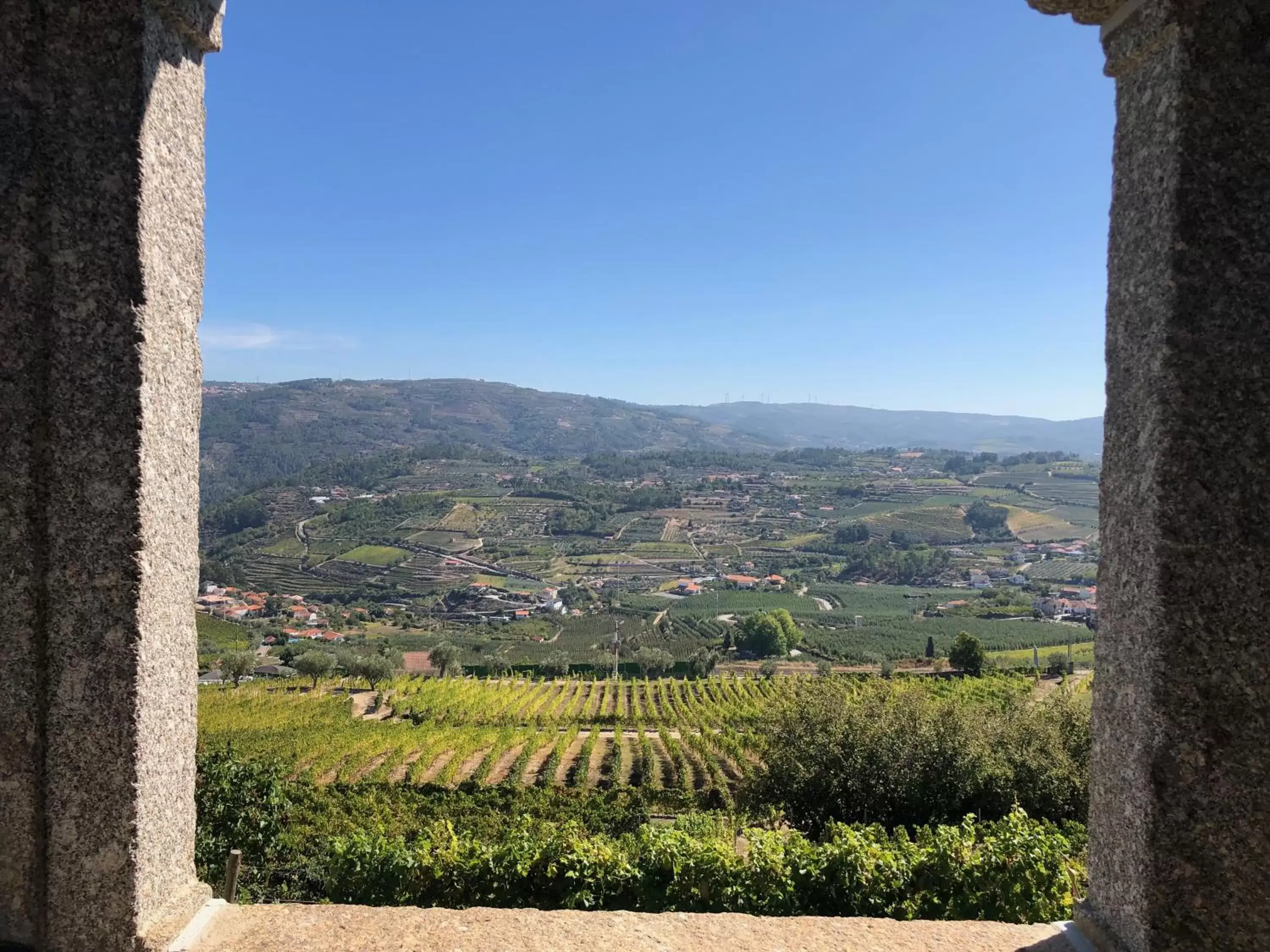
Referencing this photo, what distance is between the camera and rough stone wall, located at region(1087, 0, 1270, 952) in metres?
2.03

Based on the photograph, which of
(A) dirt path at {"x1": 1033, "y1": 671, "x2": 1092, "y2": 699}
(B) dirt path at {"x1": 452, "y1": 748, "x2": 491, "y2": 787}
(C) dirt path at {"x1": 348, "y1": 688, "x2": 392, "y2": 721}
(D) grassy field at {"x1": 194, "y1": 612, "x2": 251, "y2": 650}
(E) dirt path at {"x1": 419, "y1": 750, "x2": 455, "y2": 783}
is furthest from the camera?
(D) grassy field at {"x1": 194, "y1": 612, "x2": 251, "y2": 650}

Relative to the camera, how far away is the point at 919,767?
11.4 meters

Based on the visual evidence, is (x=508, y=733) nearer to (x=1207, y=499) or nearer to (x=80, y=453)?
(x=80, y=453)

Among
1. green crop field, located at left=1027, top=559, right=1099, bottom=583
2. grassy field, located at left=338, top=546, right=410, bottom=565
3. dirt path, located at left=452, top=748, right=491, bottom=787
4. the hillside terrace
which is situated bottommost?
grassy field, located at left=338, top=546, right=410, bottom=565

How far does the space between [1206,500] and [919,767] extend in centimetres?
1080

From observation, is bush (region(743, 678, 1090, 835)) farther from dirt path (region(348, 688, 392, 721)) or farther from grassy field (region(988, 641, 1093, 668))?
grassy field (region(988, 641, 1093, 668))

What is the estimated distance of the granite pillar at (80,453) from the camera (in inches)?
89.0

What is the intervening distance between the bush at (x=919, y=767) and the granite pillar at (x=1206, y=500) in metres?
9.97

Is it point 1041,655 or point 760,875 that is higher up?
point 760,875

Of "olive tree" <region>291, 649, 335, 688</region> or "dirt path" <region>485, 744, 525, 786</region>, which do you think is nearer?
"dirt path" <region>485, 744, 525, 786</region>

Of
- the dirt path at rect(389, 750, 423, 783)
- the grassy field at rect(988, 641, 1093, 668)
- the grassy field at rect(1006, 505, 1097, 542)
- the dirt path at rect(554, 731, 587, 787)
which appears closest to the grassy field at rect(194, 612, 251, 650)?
the dirt path at rect(554, 731, 587, 787)

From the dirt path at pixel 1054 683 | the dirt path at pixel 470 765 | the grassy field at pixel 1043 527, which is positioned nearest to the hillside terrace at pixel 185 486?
the dirt path at pixel 470 765

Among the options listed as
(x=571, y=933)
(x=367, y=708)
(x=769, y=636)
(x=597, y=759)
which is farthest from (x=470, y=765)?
(x=769, y=636)

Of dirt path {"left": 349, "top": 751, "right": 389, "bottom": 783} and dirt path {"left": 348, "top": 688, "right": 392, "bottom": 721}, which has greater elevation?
dirt path {"left": 349, "top": 751, "right": 389, "bottom": 783}
